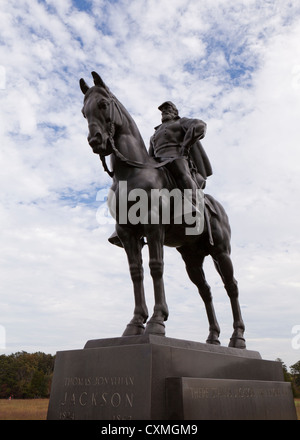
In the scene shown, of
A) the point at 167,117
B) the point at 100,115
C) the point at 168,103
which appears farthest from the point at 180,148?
the point at 100,115

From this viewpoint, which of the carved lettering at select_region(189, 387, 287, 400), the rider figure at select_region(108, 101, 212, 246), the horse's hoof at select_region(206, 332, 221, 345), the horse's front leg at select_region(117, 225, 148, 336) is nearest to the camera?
the carved lettering at select_region(189, 387, 287, 400)

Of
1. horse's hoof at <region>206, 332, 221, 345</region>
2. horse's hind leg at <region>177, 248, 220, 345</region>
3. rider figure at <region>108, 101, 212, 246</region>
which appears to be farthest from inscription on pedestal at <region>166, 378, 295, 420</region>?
rider figure at <region>108, 101, 212, 246</region>

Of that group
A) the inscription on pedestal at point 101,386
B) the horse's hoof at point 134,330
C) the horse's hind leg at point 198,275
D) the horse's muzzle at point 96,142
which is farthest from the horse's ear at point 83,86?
the inscription on pedestal at point 101,386

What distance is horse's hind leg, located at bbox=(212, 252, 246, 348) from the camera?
9.36 m

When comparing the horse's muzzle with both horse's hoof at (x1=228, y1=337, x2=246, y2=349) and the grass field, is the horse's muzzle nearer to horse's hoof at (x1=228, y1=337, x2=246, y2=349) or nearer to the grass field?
horse's hoof at (x1=228, y1=337, x2=246, y2=349)

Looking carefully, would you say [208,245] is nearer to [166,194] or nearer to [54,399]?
[166,194]

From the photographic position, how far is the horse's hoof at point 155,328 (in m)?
6.59

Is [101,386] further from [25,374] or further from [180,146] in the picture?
[25,374]

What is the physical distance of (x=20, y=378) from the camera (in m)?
28.5

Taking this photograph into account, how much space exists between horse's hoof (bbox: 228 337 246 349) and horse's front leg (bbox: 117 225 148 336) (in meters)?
3.00

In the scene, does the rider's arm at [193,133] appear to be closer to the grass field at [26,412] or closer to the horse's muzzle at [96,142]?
the horse's muzzle at [96,142]

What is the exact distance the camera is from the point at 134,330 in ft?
22.2

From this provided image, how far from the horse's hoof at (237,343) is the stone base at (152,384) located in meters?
1.50
